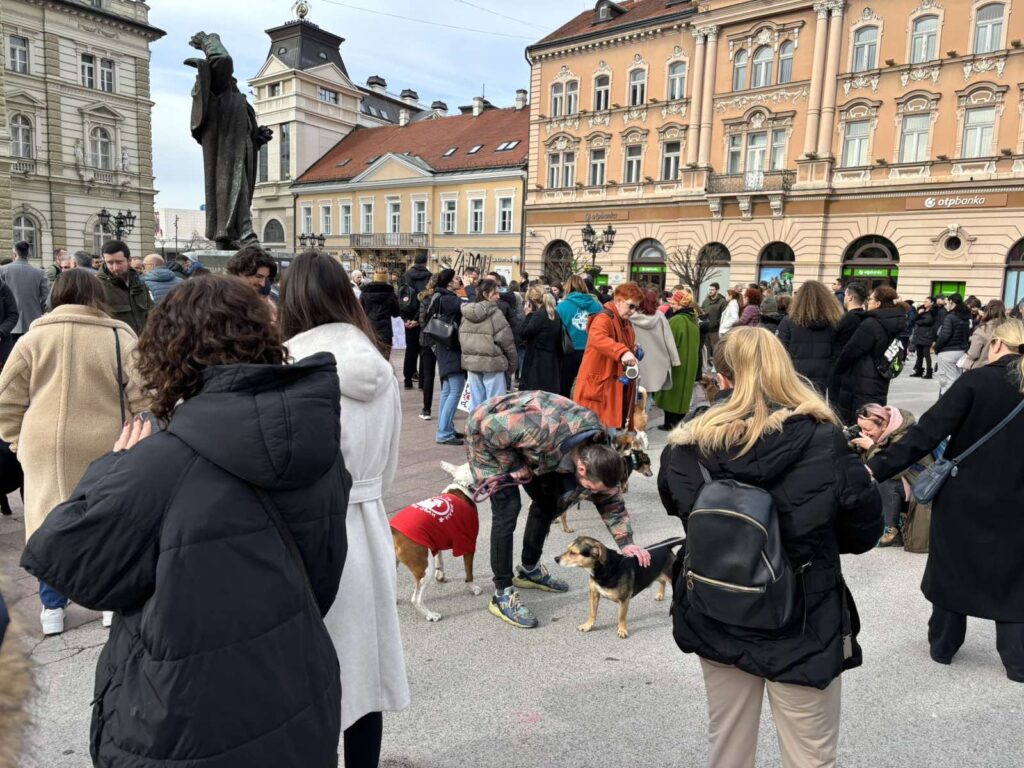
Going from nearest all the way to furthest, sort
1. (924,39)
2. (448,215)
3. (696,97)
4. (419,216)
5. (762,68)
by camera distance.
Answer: (924,39) → (762,68) → (696,97) → (448,215) → (419,216)

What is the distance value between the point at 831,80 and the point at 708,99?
207 inches

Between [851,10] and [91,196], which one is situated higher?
[851,10]

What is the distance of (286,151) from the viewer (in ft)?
160

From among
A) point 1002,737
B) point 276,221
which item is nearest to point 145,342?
point 1002,737

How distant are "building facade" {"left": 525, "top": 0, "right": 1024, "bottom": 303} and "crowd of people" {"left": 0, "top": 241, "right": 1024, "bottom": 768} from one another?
27.8m

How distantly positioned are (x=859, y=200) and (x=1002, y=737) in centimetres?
3001

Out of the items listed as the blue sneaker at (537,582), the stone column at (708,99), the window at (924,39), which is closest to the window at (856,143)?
the window at (924,39)

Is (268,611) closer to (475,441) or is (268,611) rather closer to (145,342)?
(145,342)

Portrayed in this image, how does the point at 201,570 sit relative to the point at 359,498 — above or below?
above

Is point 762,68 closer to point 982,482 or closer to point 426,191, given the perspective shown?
point 426,191

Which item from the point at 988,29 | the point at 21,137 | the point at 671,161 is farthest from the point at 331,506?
the point at 21,137

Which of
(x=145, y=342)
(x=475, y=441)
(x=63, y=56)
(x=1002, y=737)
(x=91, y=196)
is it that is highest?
(x=63, y=56)

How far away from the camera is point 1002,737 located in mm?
3051

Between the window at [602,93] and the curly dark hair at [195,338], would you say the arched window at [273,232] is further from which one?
the curly dark hair at [195,338]
